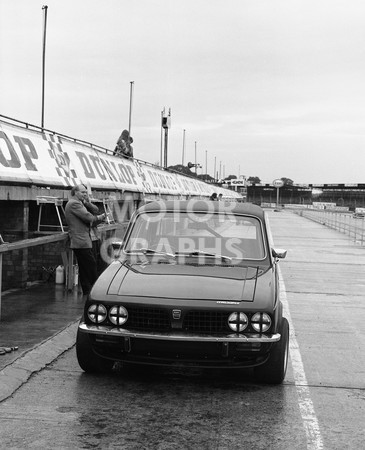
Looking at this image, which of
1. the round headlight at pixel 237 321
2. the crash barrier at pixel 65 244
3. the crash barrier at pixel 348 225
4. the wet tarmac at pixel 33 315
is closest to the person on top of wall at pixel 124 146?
the crash barrier at pixel 348 225

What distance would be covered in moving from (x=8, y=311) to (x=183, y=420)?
4.94 m

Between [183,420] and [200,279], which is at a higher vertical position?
[200,279]

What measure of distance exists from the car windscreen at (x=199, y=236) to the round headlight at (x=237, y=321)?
4.14ft

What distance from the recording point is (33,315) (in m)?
9.17

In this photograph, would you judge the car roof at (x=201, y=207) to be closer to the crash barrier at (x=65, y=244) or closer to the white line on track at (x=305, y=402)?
the white line on track at (x=305, y=402)

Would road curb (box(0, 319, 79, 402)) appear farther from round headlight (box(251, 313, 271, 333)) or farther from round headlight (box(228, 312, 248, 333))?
round headlight (box(251, 313, 271, 333))

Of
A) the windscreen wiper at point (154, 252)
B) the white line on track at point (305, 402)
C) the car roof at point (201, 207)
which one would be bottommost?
the white line on track at point (305, 402)

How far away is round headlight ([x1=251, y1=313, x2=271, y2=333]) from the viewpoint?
5883 mm

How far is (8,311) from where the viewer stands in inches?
373

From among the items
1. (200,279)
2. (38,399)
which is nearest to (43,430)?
(38,399)

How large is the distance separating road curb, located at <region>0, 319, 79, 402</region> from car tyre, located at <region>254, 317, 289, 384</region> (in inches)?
83.4

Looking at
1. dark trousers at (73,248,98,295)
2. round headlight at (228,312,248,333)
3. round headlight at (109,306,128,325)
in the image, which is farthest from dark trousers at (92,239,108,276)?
round headlight at (228,312,248,333)

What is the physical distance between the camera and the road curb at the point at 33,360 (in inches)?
232

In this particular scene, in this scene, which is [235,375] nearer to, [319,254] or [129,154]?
[319,254]
